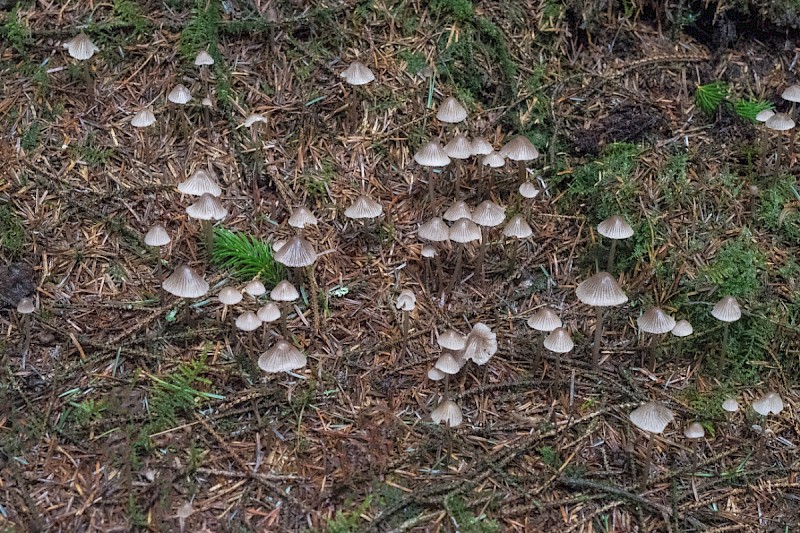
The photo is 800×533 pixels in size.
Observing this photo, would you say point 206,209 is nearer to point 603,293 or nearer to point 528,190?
point 528,190

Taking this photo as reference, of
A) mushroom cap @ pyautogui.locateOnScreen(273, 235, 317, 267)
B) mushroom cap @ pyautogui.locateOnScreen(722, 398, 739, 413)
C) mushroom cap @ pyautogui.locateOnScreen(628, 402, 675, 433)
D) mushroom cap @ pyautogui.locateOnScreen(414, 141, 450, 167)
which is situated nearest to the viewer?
mushroom cap @ pyautogui.locateOnScreen(628, 402, 675, 433)

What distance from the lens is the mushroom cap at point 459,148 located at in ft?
16.4

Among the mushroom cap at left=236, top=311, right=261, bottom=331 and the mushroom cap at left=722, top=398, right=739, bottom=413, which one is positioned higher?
the mushroom cap at left=236, top=311, right=261, bottom=331

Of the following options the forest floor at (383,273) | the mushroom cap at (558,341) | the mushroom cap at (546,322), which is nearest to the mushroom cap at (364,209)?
the forest floor at (383,273)

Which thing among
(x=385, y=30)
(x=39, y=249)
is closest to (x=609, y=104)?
(x=385, y=30)

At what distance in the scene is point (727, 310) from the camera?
435cm

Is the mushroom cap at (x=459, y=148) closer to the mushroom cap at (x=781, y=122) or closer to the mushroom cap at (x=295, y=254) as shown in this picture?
the mushroom cap at (x=295, y=254)

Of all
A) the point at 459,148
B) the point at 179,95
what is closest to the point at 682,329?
the point at 459,148

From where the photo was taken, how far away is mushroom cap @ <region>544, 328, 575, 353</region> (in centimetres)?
420

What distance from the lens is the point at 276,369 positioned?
4.01 m

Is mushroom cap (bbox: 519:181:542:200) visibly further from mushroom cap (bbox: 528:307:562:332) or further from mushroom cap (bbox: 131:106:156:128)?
mushroom cap (bbox: 131:106:156:128)

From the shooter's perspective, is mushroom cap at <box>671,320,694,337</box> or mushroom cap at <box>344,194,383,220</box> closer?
mushroom cap at <box>671,320,694,337</box>

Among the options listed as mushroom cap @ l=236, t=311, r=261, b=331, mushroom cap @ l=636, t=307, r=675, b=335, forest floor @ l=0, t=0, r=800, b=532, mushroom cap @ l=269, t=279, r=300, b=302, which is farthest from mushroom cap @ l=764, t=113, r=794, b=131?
mushroom cap @ l=236, t=311, r=261, b=331

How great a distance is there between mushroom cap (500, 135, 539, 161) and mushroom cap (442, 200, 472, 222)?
533mm
